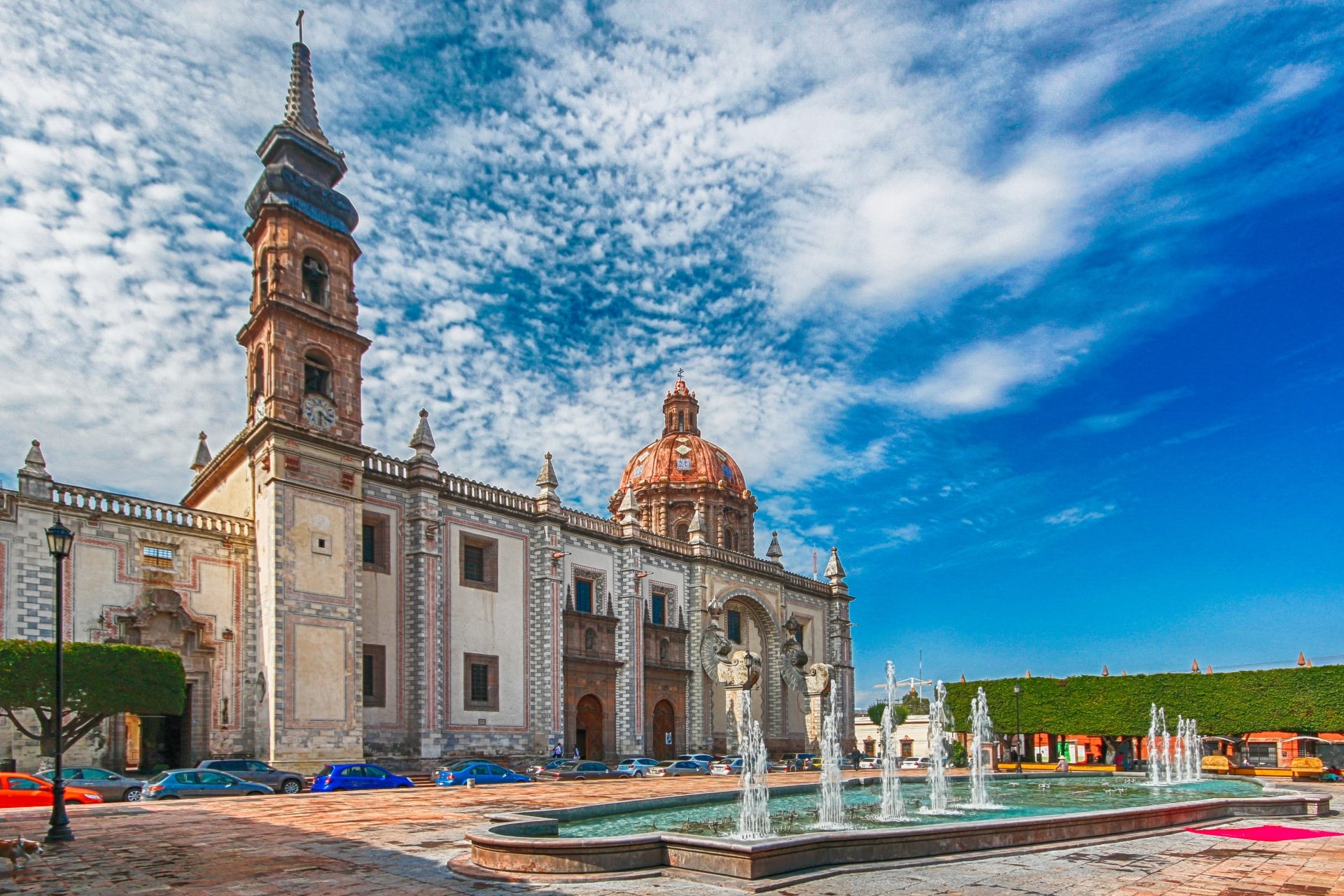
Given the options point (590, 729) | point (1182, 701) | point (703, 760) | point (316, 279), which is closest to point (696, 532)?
point (590, 729)

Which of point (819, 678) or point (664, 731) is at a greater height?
point (819, 678)

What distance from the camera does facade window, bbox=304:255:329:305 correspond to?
1254 inches

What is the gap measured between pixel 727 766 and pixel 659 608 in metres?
8.68

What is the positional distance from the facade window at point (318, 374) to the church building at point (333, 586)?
0.06 metres

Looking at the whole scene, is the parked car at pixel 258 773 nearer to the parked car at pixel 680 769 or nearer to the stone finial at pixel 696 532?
the parked car at pixel 680 769

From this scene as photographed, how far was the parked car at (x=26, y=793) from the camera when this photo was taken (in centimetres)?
2020

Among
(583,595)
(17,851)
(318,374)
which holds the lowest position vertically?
(17,851)

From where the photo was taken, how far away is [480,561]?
1409 inches

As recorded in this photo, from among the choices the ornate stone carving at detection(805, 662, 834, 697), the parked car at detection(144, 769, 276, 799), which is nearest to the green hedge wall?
the ornate stone carving at detection(805, 662, 834, 697)

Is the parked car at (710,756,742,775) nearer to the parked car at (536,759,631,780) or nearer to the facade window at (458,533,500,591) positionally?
the parked car at (536,759,631,780)

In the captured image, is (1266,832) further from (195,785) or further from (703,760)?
(703,760)

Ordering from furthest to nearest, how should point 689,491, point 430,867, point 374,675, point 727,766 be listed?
point 689,491 → point 727,766 → point 374,675 → point 430,867

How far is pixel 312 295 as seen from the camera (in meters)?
32.1

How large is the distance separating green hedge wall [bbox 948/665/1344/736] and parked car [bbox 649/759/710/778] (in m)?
19.6
